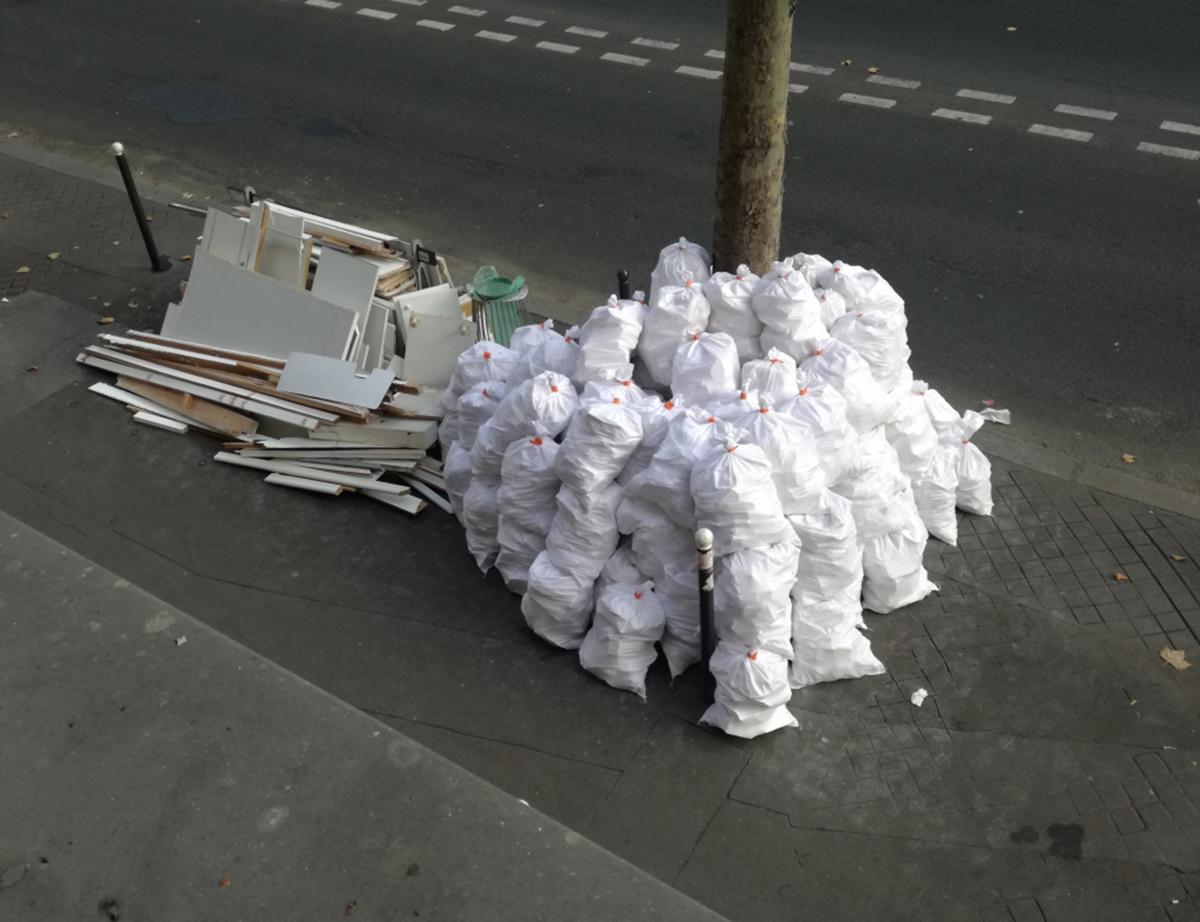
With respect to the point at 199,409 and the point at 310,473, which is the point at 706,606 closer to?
the point at 310,473

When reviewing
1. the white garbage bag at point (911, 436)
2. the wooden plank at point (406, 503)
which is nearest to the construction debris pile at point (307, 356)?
the wooden plank at point (406, 503)

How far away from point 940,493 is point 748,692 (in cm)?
181

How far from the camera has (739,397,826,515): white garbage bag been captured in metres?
5.32

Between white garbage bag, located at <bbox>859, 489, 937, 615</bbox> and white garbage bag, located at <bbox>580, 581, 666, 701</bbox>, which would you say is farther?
white garbage bag, located at <bbox>859, 489, 937, 615</bbox>

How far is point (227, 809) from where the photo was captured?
5102mm

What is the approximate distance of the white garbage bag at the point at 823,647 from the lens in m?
5.59

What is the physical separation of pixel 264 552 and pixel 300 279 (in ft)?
6.86

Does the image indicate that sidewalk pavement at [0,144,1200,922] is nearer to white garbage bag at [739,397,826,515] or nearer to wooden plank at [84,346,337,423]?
wooden plank at [84,346,337,423]

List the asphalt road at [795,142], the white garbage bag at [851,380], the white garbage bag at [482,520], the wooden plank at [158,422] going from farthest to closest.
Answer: the asphalt road at [795,142] < the wooden plank at [158,422] < the white garbage bag at [482,520] < the white garbage bag at [851,380]

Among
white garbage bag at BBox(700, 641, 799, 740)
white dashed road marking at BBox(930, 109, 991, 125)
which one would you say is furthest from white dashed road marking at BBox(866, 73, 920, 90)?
white garbage bag at BBox(700, 641, 799, 740)

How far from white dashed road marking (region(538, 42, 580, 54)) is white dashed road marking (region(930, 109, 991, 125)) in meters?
3.98

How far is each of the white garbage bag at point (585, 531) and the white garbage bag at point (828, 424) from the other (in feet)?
3.10

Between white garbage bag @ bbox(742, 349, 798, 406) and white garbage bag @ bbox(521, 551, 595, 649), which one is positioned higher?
white garbage bag @ bbox(742, 349, 798, 406)

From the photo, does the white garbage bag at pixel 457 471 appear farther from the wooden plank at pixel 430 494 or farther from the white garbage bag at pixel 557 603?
the white garbage bag at pixel 557 603
